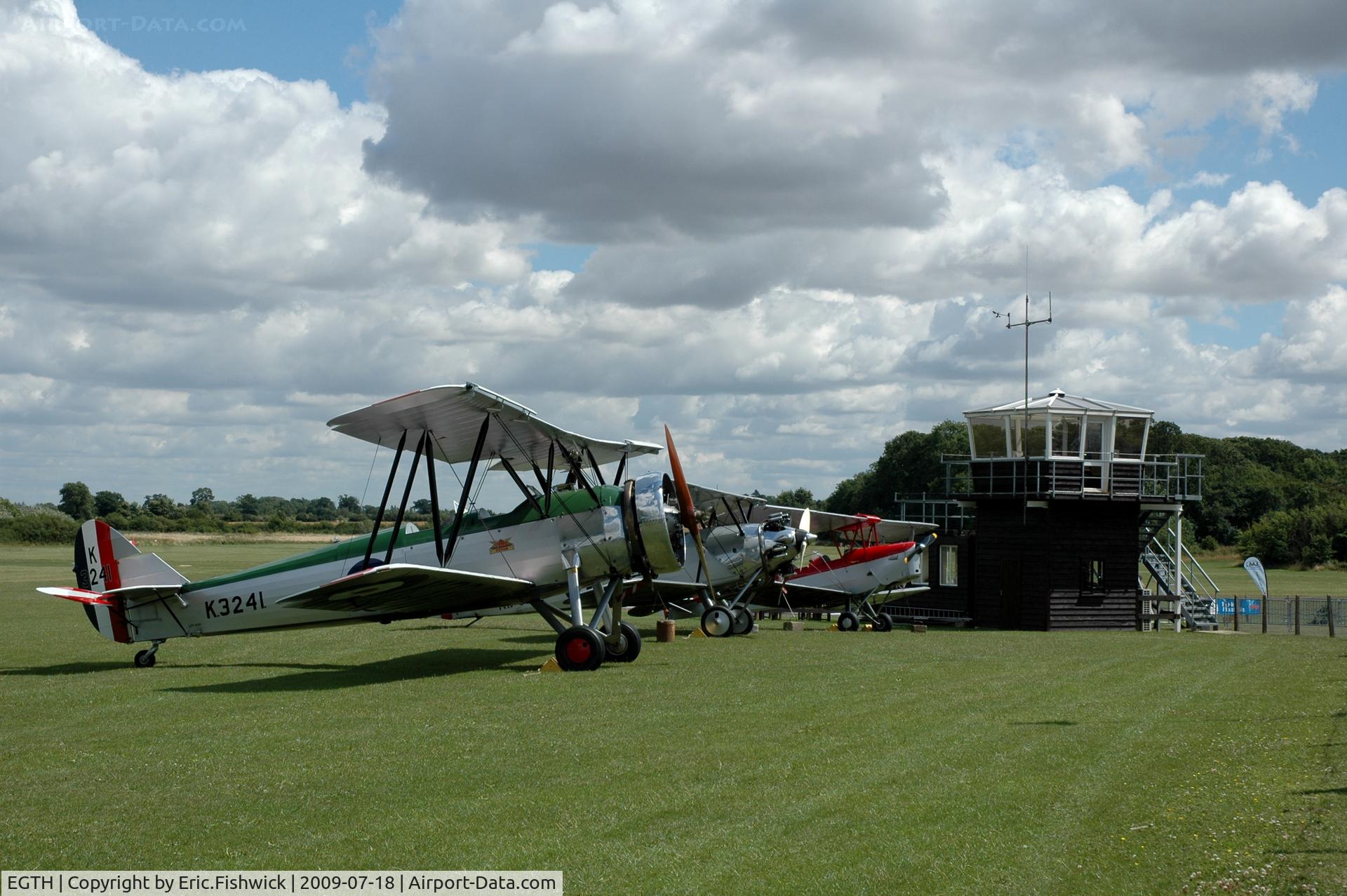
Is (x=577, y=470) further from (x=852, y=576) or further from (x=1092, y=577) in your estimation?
(x=1092, y=577)

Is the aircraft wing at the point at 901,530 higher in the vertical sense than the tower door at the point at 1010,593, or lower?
higher

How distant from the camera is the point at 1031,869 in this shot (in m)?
6.46

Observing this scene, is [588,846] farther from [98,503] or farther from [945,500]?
[98,503]

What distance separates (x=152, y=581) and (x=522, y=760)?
11.2 metres

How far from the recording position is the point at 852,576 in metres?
30.0

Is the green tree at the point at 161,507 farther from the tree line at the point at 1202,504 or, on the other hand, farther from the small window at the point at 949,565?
the small window at the point at 949,565

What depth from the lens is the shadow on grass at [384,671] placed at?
15.2m

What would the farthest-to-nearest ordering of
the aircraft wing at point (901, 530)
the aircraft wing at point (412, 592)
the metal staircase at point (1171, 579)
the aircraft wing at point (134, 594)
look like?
1. the aircraft wing at point (901, 530)
2. the metal staircase at point (1171, 579)
3. the aircraft wing at point (134, 594)
4. the aircraft wing at point (412, 592)

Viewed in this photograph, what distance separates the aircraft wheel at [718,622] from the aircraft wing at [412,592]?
27.4ft

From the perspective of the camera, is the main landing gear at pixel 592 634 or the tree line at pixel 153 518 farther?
the tree line at pixel 153 518

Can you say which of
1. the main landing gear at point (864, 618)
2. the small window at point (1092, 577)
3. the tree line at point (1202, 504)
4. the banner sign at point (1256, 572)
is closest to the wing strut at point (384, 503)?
the main landing gear at point (864, 618)

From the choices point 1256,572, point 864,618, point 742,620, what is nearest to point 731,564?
point 742,620

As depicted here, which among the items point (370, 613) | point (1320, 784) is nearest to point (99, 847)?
point (1320, 784)

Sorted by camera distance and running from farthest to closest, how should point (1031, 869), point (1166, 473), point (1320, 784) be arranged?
point (1166, 473) < point (1320, 784) < point (1031, 869)
